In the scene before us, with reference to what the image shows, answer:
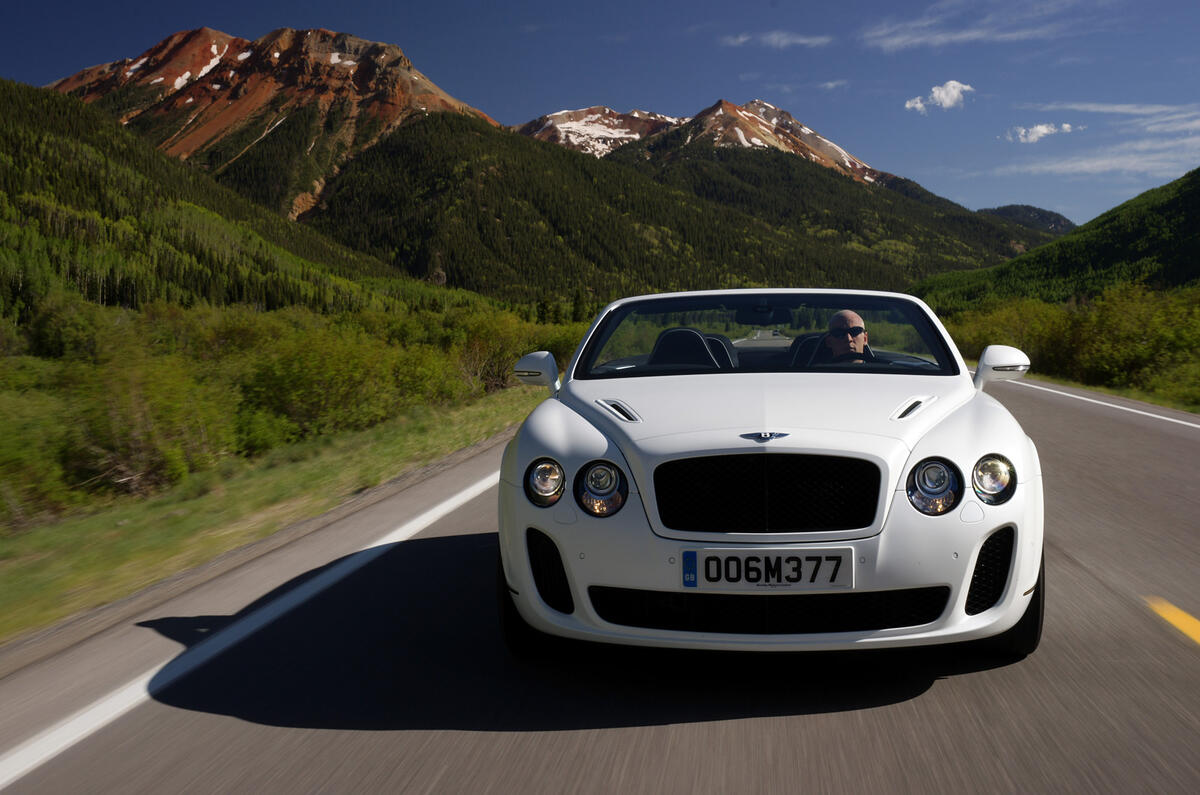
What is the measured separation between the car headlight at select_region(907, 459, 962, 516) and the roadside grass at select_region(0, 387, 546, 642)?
13.4 feet

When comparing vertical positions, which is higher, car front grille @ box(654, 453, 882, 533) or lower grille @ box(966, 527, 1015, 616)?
car front grille @ box(654, 453, 882, 533)

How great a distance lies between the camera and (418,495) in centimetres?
724

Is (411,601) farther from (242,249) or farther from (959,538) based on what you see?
(242,249)

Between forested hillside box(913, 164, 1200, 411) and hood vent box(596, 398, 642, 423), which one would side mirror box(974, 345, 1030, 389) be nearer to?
hood vent box(596, 398, 642, 423)

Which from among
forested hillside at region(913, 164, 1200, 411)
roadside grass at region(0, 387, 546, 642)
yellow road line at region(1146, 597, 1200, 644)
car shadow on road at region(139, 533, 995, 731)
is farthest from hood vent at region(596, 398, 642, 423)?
forested hillside at region(913, 164, 1200, 411)

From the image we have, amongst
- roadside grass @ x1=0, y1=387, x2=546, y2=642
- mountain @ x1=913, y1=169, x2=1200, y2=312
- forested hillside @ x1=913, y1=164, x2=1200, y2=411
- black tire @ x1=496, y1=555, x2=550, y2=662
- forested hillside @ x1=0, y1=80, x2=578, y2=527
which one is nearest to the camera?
black tire @ x1=496, y1=555, x2=550, y2=662

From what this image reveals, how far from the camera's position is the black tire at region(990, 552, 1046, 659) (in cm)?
327

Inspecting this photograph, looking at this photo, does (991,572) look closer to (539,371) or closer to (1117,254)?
(539,371)

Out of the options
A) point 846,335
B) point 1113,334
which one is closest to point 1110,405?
point 1113,334

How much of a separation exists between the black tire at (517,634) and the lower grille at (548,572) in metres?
0.19

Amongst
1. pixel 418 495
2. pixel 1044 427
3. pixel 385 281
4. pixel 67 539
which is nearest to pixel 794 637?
pixel 418 495

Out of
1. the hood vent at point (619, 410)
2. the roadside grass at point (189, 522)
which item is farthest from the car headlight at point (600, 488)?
the roadside grass at point (189, 522)

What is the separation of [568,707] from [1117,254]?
4880 inches

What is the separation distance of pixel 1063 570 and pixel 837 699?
2.23 metres
